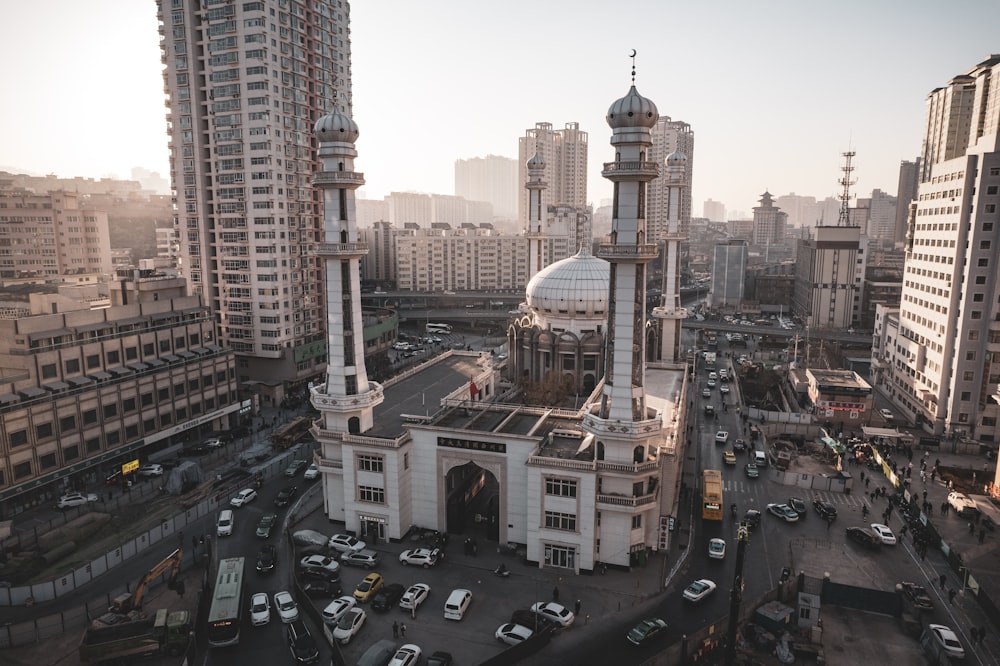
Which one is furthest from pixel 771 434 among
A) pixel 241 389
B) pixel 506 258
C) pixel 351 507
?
pixel 506 258

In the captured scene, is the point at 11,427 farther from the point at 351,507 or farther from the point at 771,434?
the point at 771,434

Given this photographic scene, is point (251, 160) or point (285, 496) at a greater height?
point (251, 160)

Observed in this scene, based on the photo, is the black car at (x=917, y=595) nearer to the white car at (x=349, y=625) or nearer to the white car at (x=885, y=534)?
the white car at (x=885, y=534)

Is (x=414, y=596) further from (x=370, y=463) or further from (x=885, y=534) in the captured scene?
(x=885, y=534)

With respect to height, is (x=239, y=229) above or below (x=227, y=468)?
above

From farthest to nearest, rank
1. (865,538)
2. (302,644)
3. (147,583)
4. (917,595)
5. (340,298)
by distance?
1. (340,298)
2. (865,538)
3. (147,583)
4. (917,595)
5. (302,644)

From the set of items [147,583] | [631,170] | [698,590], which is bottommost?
[147,583]

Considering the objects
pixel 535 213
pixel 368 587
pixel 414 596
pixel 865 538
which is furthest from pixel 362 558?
pixel 535 213

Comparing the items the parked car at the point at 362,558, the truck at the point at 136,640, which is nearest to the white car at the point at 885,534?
the parked car at the point at 362,558
